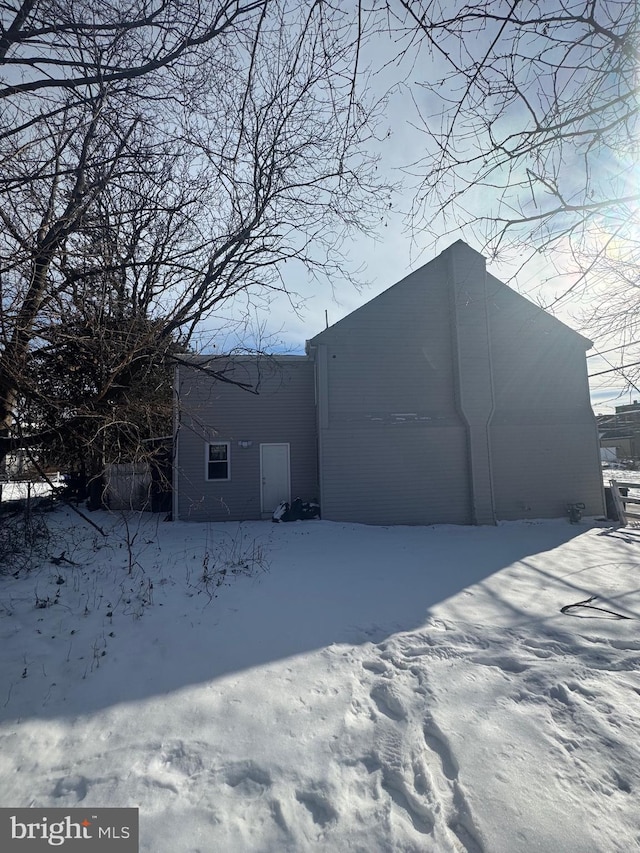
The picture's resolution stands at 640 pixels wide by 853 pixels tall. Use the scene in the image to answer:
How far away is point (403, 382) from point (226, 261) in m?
7.87

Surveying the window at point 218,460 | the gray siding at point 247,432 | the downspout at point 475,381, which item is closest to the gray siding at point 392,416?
the downspout at point 475,381

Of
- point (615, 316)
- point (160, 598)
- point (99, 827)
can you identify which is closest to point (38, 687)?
point (99, 827)

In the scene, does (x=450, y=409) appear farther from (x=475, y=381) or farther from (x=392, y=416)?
(x=392, y=416)

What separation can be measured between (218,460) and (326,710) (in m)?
10.2

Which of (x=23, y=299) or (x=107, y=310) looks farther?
(x=107, y=310)

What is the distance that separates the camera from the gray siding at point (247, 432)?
482 inches

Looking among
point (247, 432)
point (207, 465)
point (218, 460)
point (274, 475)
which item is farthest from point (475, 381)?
point (207, 465)

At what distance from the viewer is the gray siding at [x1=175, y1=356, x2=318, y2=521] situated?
1223 centimetres

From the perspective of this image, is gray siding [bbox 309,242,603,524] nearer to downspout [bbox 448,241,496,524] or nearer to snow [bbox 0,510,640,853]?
downspout [bbox 448,241,496,524]

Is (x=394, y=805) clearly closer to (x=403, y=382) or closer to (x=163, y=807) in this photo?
(x=163, y=807)

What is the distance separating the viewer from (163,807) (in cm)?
203

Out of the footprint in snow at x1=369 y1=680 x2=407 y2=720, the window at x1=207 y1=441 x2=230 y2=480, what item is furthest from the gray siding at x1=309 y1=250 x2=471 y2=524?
the footprint in snow at x1=369 y1=680 x2=407 y2=720

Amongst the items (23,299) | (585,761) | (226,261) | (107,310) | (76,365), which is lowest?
(585,761)

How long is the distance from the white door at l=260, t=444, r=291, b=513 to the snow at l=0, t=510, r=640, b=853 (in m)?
6.52
